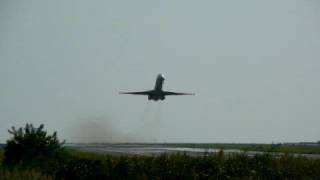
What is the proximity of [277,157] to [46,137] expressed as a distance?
63.6 ft

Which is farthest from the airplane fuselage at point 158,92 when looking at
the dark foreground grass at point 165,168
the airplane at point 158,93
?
the dark foreground grass at point 165,168

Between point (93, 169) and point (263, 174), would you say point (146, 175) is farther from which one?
point (263, 174)

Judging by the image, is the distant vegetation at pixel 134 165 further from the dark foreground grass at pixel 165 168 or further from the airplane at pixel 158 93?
the airplane at pixel 158 93

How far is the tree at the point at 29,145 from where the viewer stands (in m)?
46.3

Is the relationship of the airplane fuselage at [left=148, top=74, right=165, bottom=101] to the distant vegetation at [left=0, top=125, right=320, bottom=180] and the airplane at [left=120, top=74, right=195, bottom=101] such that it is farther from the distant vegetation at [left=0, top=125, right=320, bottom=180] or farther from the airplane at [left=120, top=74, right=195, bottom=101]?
the distant vegetation at [left=0, top=125, right=320, bottom=180]

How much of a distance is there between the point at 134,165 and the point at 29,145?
1192 centimetres

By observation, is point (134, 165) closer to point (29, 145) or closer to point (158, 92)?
point (29, 145)

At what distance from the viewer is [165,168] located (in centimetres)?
3959

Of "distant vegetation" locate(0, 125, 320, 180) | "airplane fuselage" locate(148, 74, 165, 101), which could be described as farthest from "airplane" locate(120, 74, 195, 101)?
"distant vegetation" locate(0, 125, 320, 180)

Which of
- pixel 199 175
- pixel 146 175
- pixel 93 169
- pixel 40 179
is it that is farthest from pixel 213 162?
pixel 40 179

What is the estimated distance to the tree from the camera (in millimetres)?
46344

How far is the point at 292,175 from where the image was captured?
142 feet

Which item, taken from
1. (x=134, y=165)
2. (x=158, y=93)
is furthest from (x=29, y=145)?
(x=158, y=93)

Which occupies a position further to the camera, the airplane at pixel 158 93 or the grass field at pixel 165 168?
the airplane at pixel 158 93
